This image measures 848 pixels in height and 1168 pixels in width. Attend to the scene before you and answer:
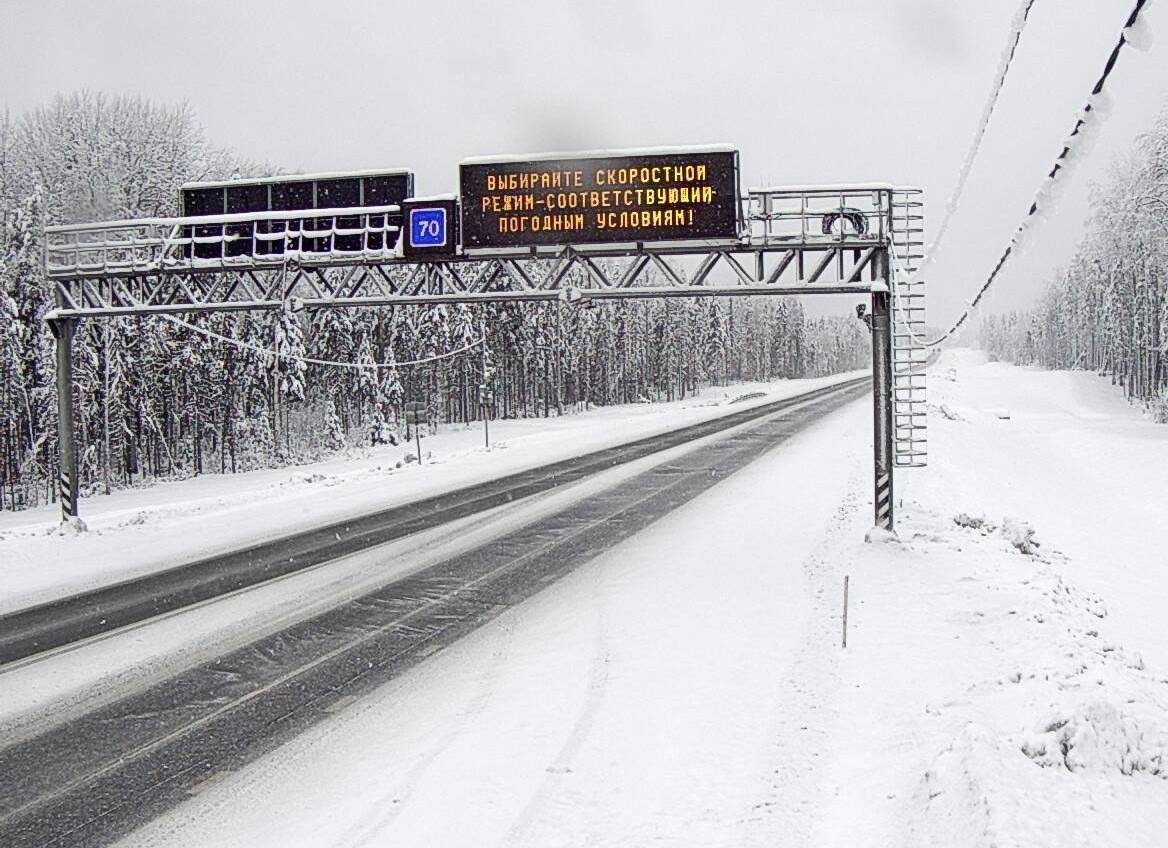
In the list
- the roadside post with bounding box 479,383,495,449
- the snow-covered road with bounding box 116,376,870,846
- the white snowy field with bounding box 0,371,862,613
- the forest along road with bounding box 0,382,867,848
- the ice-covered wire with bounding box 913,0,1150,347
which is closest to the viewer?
the ice-covered wire with bounding box 913,0,1150,347

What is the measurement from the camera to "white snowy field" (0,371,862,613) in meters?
15.4

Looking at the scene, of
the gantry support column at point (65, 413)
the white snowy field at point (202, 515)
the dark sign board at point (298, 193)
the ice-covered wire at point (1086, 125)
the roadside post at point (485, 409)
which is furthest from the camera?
the roadside post at point (485, 409)

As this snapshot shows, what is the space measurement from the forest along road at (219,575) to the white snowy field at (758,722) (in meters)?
4.68

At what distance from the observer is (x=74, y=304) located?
20.5m

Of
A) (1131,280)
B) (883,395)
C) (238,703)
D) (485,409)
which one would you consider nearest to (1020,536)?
(883,395)

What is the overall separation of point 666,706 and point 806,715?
47.1 inches

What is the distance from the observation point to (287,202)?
18.2 metres

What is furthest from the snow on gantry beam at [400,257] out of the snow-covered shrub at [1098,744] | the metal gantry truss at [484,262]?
the snow-covered shrub at [1098,744]

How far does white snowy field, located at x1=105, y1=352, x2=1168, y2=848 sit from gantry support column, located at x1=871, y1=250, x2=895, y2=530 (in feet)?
2.60

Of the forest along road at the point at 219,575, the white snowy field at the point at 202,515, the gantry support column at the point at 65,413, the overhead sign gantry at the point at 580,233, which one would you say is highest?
the overhead sign gantry at the point at 580,233

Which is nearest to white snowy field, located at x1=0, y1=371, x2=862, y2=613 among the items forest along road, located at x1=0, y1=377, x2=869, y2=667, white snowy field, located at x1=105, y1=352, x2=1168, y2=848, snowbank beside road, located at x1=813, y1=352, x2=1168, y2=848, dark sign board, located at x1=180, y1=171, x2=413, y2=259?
forest along road, located at x1=0, y1=377, x2=869, y2=667

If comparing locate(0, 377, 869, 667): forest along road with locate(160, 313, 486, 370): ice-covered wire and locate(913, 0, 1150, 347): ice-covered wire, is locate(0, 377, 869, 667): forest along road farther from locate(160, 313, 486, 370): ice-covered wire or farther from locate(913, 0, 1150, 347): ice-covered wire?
locate(913, 0, 1150, 347): ice-covered wire

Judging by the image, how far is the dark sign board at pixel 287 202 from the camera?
58.2ft

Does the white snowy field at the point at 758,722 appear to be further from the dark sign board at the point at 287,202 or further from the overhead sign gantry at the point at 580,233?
the dark sign board at the point at 287,202
